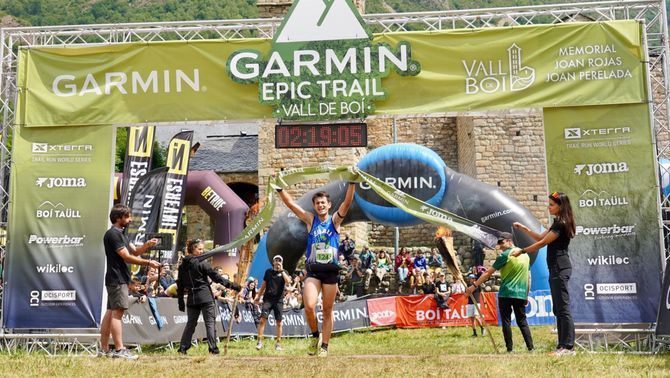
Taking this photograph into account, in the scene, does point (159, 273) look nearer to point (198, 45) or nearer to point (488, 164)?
point (198, 45)

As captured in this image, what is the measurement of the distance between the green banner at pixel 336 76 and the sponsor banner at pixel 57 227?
1.12ft

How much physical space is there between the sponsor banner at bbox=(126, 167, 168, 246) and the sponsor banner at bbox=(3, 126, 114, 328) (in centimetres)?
889

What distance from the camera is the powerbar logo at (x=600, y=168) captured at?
480 inches

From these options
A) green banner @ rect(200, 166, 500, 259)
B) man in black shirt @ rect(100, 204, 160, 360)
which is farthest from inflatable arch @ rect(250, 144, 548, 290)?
man in black shirt @ rect(100, 204, 160, 360)

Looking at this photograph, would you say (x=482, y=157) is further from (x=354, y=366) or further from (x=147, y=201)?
(x=354, y=366)

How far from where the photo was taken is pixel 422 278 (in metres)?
24.4

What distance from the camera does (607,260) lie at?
475 inches

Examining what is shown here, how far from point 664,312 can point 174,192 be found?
1582 centimetres

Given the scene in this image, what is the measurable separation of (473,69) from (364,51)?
1585mm

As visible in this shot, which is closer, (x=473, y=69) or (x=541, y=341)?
(x=473, y=69)

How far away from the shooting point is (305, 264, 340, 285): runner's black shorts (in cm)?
964

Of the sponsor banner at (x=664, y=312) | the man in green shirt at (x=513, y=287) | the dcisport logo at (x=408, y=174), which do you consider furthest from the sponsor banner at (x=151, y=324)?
the sponsor banner at (x=664, y=312)

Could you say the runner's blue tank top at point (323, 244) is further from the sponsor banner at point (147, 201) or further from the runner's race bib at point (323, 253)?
the sponsor banner at point (147, 201)

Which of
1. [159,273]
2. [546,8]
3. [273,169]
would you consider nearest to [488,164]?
[273,169]
